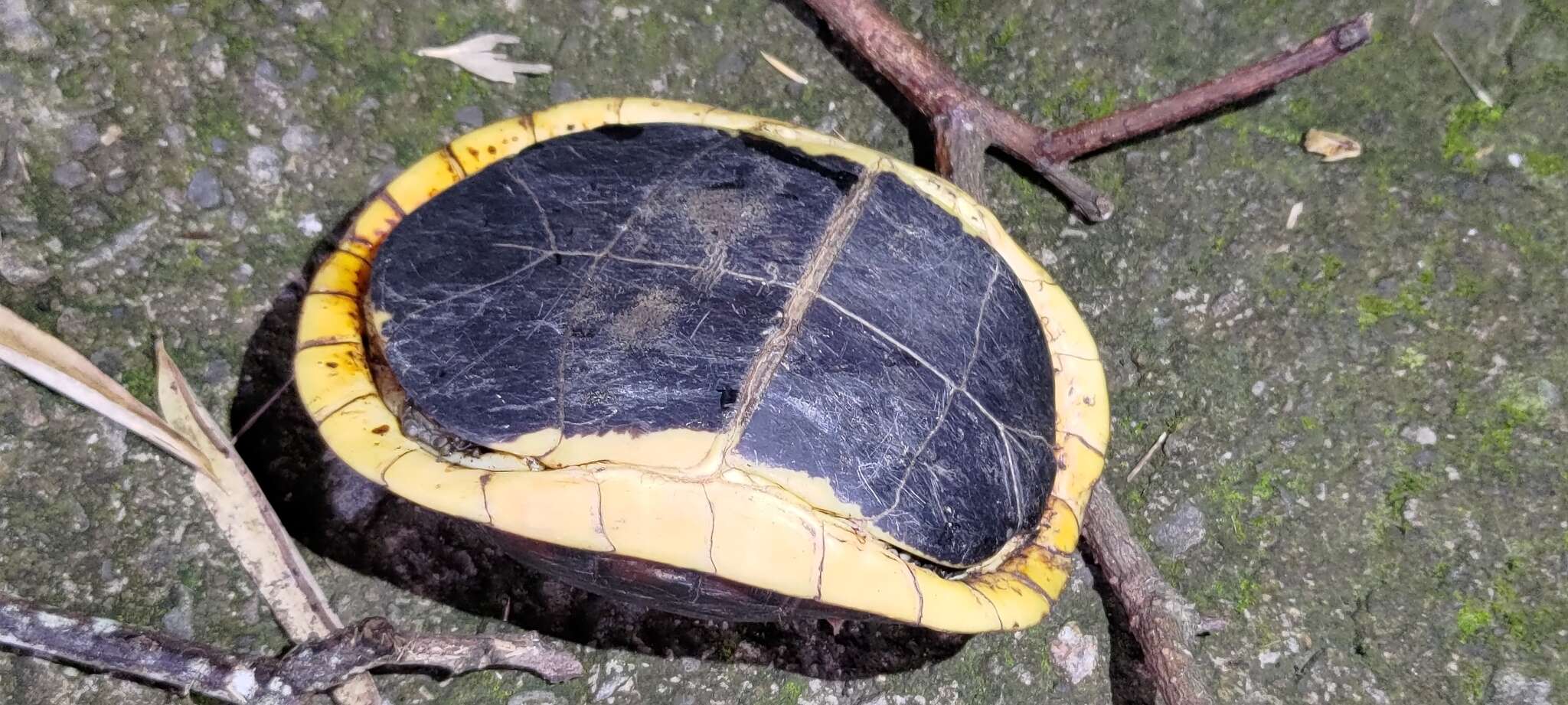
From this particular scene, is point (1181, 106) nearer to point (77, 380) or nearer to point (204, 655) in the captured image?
point (204, 655)

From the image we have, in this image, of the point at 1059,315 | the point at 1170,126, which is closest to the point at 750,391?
the point at 1059,315

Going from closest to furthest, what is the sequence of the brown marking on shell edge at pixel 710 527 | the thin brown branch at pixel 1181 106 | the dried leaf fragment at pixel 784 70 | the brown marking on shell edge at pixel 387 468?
the brown marking on shell edge at pixel 710 527
the brown marking on shell edge at pixel 387 468
the thin brown branch at pixel 1181 106
the dried leaf fragment at pixel 784 70

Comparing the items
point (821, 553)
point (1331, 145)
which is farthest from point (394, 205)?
point (1331, 145)

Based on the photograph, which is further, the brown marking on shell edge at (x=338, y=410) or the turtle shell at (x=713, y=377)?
the brown marking on shell edge at (x=338, y=410)

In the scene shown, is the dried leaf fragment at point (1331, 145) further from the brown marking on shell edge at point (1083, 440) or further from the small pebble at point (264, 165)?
the small pebble at point (264, 165)

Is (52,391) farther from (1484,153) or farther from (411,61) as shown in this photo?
(1484,153)

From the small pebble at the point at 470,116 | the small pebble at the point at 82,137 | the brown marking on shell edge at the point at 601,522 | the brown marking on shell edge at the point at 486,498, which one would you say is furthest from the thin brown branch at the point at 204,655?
the small pebble at the point at 470,116

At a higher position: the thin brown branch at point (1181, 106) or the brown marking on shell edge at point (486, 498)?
the thin brown branch at point (1181, 106)
